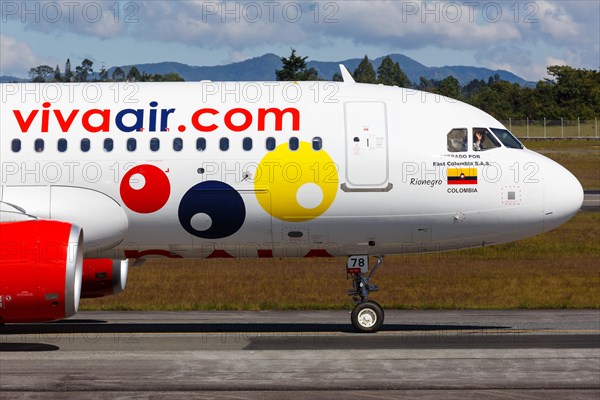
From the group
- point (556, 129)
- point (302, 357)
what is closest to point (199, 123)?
point (302, 357)

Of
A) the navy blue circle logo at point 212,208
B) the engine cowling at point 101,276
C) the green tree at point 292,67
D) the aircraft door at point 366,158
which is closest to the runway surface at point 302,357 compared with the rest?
the engine cowling at point 101,276

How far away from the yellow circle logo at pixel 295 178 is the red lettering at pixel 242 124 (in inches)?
30.4

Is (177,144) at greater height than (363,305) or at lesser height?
greater

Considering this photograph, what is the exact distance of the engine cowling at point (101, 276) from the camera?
76.4ft

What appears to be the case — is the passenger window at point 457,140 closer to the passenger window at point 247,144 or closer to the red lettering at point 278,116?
the red lettering at point 278,116

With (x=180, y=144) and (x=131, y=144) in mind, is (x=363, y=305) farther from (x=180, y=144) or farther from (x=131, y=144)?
(x=131, y=144)

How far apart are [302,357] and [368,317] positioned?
296cm

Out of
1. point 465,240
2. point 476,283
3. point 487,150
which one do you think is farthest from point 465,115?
point 476,283

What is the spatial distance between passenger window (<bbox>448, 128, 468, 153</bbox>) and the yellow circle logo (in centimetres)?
243

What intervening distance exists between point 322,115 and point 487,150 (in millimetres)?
3407

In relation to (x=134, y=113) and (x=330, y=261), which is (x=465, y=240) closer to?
(x=134, y=113)

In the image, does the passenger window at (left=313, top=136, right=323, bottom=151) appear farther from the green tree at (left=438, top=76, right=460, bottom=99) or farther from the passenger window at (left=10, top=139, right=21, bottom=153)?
the green tree at (left=438, top=76, right=460, bottom=99)

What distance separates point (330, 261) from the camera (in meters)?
37.2

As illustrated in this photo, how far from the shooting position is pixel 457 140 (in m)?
21.7
